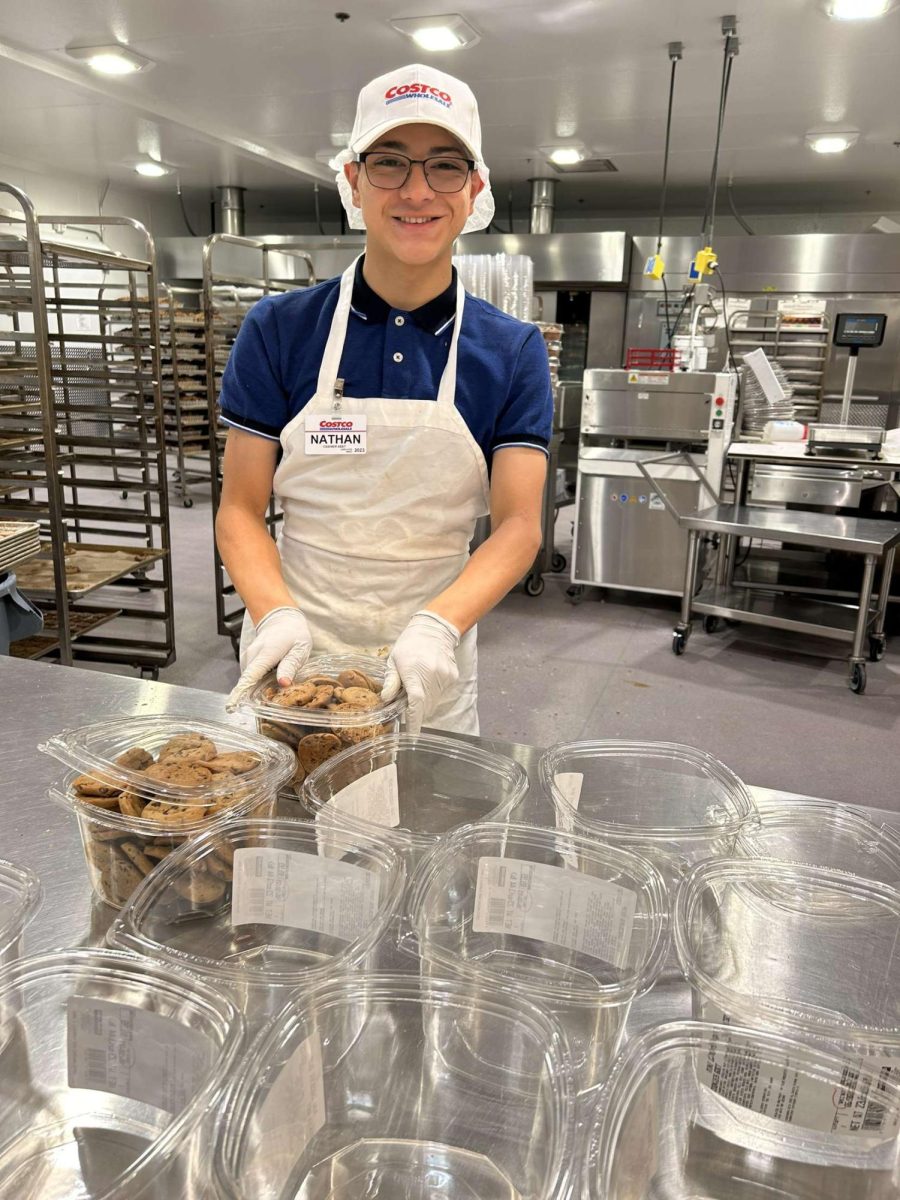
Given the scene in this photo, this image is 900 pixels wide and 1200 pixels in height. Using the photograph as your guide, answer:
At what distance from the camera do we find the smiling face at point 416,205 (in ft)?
4.03

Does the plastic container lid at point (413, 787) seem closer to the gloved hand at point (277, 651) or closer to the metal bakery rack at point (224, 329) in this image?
the gloved hand at point (277, 651)

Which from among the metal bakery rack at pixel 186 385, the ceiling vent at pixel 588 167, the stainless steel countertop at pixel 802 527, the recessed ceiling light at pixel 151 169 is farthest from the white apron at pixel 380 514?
the recessed ceiling light at pixel 151 169

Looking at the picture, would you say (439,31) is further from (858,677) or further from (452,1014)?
(452,1014)

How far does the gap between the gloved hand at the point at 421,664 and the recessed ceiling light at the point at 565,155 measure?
263 inches

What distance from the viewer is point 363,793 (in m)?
0.79

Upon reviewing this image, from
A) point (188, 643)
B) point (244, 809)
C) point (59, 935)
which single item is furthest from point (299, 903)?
point (188, 643)

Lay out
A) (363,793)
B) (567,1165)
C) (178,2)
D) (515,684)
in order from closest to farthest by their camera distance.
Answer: (567,1165) < (363,793) < (515,684) < (178,2)

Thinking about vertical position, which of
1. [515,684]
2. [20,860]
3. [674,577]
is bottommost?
[515,684]

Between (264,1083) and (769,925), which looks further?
(769,925)

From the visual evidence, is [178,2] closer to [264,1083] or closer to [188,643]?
[188,643]

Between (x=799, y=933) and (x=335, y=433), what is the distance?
104cm

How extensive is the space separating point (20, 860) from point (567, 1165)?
65 cm

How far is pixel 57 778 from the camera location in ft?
3.33

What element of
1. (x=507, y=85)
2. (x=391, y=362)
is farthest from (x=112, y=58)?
(x=391, y=362)
